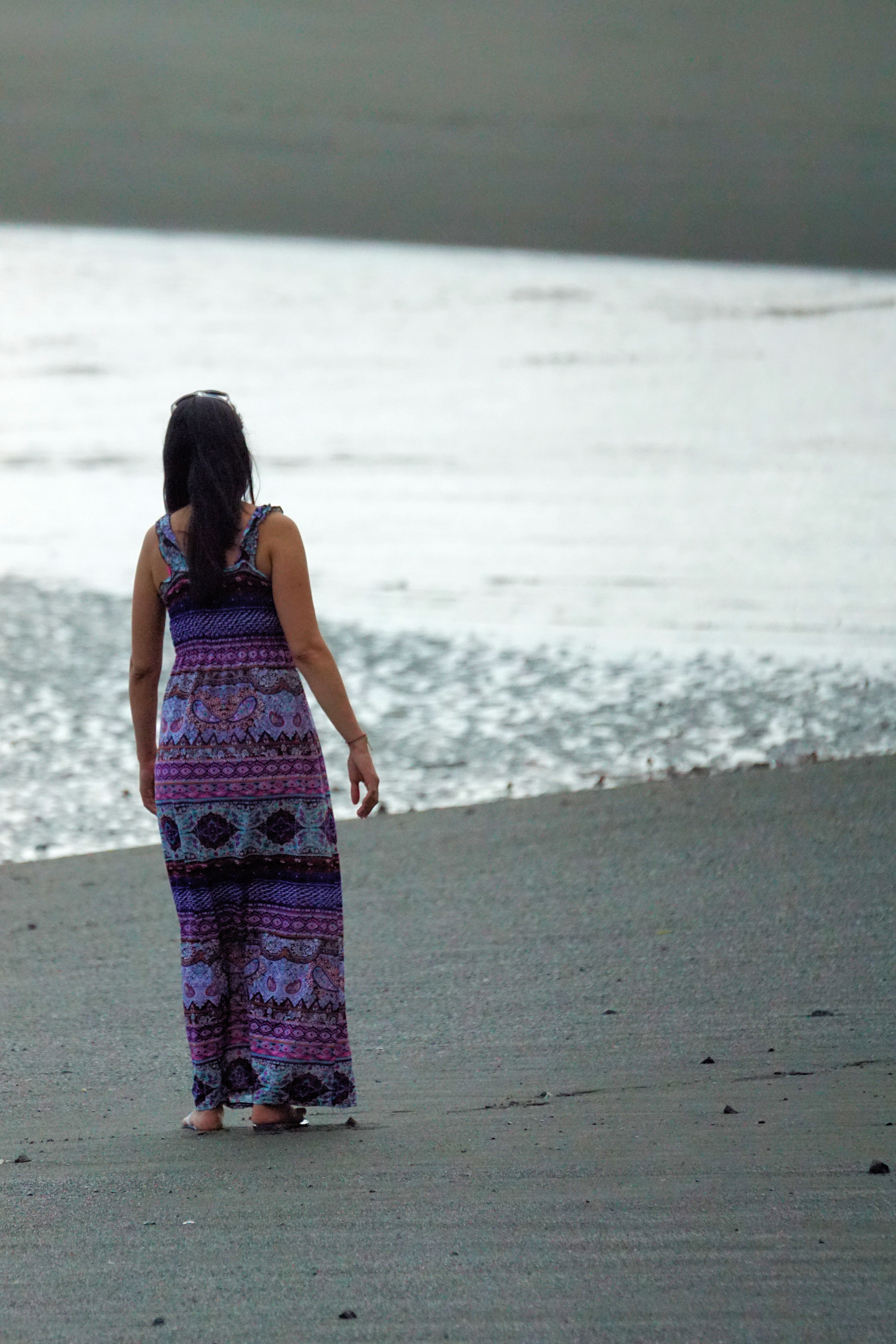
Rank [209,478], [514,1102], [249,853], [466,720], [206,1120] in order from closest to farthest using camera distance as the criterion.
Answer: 1. [209,478]
2. [249,853]
3. [206,1120]
4. [514,1102]
5. [466,720]

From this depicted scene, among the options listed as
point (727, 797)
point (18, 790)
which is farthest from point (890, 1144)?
point (18, 790)

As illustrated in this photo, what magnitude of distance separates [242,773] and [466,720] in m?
6.12

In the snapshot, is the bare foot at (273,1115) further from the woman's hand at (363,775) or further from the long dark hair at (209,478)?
the long dark hair at (209,478)

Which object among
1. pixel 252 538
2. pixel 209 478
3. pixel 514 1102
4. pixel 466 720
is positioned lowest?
pixel 514 1102

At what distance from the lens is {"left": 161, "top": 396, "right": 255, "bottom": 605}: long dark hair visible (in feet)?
11.9

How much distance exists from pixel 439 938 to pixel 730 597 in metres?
7.85

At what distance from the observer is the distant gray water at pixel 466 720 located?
8305 millimetres

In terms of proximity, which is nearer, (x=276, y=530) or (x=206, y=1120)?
(x=276, y=530)

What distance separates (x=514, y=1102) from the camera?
13.5 ft

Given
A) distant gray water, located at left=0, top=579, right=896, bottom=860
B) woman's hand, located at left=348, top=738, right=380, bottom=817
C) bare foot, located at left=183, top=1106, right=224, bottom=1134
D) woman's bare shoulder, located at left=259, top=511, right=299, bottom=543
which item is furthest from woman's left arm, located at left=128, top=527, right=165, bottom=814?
distant gray water, located at left=0, top=579, right=896, bottom=860

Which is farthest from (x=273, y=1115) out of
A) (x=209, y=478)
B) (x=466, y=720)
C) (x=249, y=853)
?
(x=466, y=720)

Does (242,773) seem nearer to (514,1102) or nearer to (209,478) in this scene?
(209,478)

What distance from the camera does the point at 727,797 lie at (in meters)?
7.38

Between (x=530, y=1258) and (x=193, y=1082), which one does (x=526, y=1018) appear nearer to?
(x=193, y=1082)
